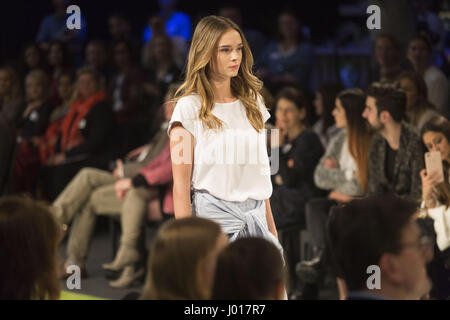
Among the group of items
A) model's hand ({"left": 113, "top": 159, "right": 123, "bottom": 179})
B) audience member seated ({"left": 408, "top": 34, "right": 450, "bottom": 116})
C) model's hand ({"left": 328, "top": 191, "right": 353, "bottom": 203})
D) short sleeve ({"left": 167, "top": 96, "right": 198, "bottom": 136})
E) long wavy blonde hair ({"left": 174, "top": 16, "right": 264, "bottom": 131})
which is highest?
audience member seated ({"left": 408, "top": 34, "right": 450, "bottom": 116})

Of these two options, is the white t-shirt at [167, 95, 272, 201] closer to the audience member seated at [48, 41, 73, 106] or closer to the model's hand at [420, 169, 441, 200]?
the model's hand at [420, 169, 441, 200]

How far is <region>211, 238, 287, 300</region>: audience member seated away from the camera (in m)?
1.89

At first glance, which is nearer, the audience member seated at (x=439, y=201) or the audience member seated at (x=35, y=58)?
the audience member seated at (x=439, y=201)

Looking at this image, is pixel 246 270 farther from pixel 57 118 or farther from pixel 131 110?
pixel 57 118

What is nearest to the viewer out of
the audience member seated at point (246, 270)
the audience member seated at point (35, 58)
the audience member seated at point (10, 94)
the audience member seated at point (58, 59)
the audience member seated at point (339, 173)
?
the audience member seated at point (246, 270)

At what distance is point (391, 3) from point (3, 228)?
3980 mm

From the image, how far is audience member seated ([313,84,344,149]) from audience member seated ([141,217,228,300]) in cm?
309

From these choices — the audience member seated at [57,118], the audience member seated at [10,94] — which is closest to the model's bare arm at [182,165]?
the audience member seated at [57,118]

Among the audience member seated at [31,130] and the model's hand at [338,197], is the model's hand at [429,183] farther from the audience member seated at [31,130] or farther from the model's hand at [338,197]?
the audience member seated at [31,130]

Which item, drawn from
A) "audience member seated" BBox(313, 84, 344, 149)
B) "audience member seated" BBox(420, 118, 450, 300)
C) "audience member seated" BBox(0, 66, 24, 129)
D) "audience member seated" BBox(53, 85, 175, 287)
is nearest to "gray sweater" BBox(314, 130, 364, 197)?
"audience member seated" BBox(313, 84, 344, 149)

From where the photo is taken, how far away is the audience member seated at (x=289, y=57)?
6.02 m

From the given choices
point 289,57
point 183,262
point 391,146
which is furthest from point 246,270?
point 289,57

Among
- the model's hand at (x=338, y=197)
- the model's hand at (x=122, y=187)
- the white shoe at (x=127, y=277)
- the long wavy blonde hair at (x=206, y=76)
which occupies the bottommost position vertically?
the white shoe at (x=127, y=277)

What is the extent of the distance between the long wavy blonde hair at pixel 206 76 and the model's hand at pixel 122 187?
237 cm
